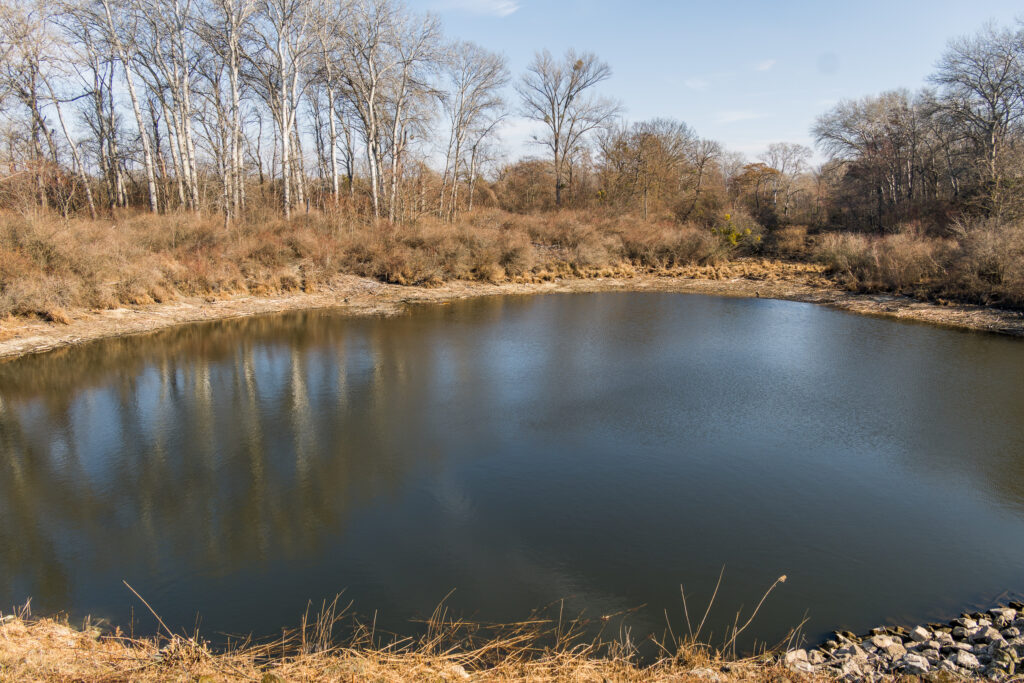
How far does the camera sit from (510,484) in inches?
327

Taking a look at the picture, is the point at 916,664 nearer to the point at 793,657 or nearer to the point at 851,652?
the point at 851,652

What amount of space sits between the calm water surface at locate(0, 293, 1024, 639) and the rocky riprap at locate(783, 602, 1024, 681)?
1.04 ft

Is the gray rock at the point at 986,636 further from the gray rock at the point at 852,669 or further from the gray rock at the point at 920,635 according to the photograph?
the gray rock at the point at 852,669

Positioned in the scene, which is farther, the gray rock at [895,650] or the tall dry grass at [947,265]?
the tall dry grass at [947,265]

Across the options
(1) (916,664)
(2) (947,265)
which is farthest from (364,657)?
(2) (947,265)

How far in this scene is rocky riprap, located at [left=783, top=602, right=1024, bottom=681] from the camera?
15.4 ft

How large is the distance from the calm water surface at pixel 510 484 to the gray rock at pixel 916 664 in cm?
77

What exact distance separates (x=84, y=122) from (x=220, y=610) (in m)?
42.1

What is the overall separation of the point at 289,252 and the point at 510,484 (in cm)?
2094

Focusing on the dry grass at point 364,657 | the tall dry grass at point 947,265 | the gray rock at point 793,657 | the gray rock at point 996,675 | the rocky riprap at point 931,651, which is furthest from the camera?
the tall dry grass at point 947,265

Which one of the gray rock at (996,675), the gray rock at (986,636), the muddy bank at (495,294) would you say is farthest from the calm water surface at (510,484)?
the muddy bank at (495,294)

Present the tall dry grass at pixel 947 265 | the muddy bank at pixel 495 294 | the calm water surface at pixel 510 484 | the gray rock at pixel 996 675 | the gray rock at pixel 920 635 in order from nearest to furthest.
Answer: the gray rock at pixel 996 675 < the gray rock at pixel 920 635 < the calm water surface at pixel 510 484 < the muddy bank at pixel 495 294 < the tall dry grass at pixel 947 265

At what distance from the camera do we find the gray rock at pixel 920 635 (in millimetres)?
5227

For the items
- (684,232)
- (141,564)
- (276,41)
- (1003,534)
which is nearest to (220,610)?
(141,564)
